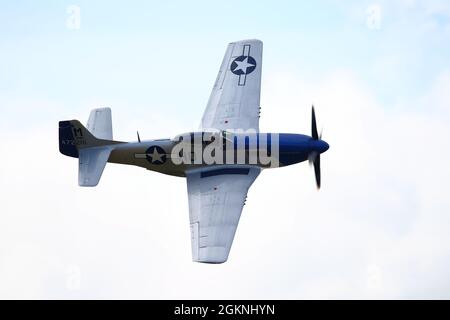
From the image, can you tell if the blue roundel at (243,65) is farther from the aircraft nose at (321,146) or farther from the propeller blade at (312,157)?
the propeller blade at (312,157)

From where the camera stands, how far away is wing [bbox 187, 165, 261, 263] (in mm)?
30422

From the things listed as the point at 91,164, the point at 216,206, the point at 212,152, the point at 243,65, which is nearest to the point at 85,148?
the point at 91,164

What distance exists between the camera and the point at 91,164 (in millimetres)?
34500

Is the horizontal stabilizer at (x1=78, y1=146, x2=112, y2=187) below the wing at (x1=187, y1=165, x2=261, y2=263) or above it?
above

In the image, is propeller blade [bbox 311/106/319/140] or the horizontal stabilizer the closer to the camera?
propeller blade [bbox 311/106/319/140]

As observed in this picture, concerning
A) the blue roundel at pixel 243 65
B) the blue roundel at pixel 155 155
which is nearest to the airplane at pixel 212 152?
the blue roundel at pixel 155 155

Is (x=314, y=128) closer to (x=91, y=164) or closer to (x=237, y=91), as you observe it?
(x=237, y=91)

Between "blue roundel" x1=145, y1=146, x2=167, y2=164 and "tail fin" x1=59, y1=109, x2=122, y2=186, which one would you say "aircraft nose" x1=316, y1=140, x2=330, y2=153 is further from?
"tail fin" x1=59, y1=109, x2=122, y2=186

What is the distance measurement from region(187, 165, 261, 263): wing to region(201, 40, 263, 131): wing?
236 cm

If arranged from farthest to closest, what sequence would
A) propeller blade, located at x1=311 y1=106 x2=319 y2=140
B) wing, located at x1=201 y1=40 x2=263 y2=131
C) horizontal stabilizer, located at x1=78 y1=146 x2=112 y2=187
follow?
wing, located at x1=201 y1=40 x2=263 y2=131 → horizontal stabilizer, located at x1=78 y1=146 x2=112 y2=187 → propeller blade, located at x1=311 y1=106 x2=319 y2=140

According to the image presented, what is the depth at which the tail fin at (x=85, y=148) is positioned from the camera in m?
34.3

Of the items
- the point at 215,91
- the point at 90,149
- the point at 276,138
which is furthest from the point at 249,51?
the point at 90,149

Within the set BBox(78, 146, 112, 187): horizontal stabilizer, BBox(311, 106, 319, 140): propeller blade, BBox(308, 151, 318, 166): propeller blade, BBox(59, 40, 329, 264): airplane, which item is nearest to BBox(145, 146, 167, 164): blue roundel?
BBox(59, 40, 329, 264): airplane

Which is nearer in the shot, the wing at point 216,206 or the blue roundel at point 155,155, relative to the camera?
the wing at point 216,206
